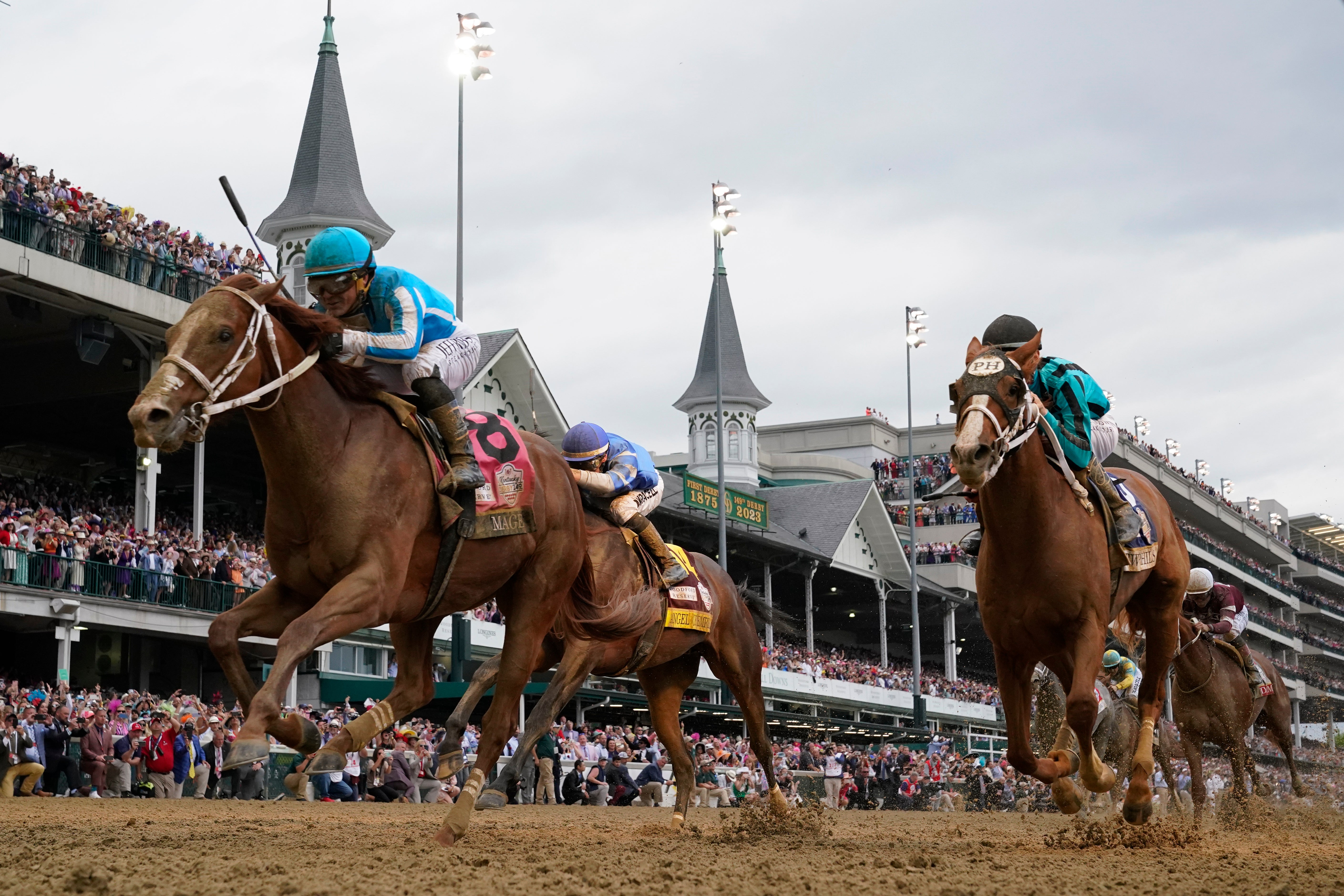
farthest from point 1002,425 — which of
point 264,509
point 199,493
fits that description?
point 264,509

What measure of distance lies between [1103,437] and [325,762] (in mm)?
5462

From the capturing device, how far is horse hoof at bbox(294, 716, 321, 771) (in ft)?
20.5

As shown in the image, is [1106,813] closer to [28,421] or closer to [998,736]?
[28,421]

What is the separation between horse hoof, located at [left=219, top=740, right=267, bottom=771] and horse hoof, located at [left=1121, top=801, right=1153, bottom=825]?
4867mm

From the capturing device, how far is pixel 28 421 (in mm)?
32000

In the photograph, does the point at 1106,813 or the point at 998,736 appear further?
the point at 998,736

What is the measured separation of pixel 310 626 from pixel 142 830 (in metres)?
3.31

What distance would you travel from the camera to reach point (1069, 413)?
834 centimetres

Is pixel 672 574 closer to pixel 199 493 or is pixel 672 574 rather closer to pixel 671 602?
pixel 671 602

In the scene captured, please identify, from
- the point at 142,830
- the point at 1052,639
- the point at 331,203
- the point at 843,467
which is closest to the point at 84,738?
the point at 142,830

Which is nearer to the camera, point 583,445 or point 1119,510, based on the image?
point 1119,510

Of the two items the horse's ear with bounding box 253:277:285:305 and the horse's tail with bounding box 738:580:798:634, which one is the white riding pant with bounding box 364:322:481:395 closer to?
the horse's ear with bounding box 253:277:285:305

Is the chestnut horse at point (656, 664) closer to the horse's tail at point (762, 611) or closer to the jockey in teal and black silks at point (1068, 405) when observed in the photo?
the horse's tail at point (762, 611)

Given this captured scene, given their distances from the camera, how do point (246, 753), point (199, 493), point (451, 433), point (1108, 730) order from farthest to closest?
point (199, 493) → point (1108, 730) → point (451, 433) → point (246, 753)
